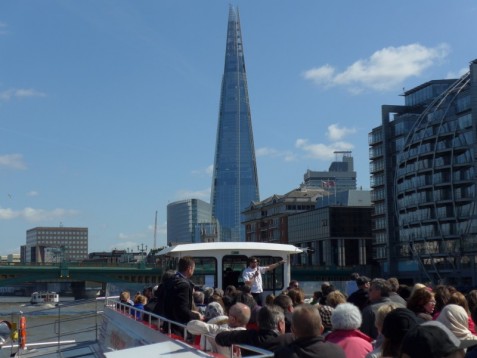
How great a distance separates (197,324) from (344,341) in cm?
154

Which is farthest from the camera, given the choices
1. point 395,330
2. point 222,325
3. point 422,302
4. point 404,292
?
point 404,292

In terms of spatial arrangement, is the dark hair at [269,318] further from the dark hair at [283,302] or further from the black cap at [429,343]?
the black cap at [429,343]

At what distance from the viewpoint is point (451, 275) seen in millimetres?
89188

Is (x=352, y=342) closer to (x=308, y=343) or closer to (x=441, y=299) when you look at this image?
(x=308, y=343)

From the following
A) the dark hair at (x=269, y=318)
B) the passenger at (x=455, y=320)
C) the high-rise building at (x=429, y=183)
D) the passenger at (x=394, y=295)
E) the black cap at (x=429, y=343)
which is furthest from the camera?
the high-rise building at (x=429, y=183)

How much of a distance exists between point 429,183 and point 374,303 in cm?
8925

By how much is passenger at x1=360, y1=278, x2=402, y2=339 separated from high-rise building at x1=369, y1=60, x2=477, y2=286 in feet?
262

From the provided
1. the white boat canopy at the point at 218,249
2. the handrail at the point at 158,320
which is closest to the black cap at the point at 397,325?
the handrail at the point at 158,320

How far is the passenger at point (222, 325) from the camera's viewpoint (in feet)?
21.6

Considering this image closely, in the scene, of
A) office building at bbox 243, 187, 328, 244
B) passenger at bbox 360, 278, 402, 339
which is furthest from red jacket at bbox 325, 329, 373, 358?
office building at bbox 243, 187, 328, 244

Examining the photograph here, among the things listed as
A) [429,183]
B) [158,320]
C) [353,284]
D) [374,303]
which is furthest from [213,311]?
[429,183]

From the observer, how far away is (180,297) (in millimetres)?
9125

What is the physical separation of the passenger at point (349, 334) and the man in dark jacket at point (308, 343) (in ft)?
1.63

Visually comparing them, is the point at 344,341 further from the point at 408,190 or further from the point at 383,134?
the point at 383,134
